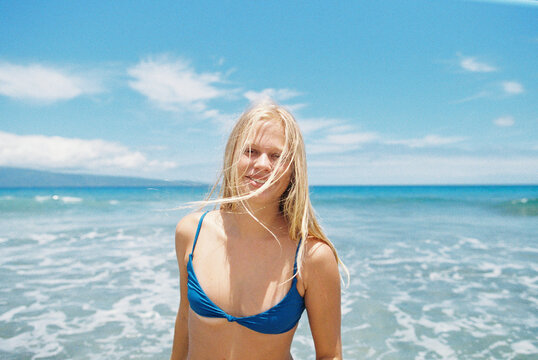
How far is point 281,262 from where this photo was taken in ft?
6.02

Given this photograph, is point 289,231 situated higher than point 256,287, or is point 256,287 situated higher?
point 289,231

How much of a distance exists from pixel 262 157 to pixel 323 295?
662 mm

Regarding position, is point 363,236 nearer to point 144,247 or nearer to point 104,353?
point 144,247

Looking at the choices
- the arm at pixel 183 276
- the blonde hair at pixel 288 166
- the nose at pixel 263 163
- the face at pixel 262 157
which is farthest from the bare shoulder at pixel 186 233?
the nose at pixel 263 163

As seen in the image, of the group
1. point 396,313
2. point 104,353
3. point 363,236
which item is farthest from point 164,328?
point 363,236

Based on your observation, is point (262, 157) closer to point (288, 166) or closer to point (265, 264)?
point (288, 166)

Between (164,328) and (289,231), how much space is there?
3934 millimetres

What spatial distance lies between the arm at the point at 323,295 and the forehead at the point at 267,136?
0.48 metres

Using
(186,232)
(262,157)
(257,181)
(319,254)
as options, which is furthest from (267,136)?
(186,232)

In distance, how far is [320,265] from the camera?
1709mm

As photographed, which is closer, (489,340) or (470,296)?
(489,340)

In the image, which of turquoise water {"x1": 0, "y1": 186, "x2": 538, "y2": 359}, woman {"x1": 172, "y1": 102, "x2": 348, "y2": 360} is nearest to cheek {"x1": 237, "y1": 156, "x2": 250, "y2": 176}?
woman {"x1": 172, "y1": 102, "x2": 348, "y2": 360}

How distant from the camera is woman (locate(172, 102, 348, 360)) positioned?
172 centimetres

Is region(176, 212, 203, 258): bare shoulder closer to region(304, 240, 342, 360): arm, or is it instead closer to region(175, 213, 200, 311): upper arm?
region(175, 213, 200, 311): upper arm
